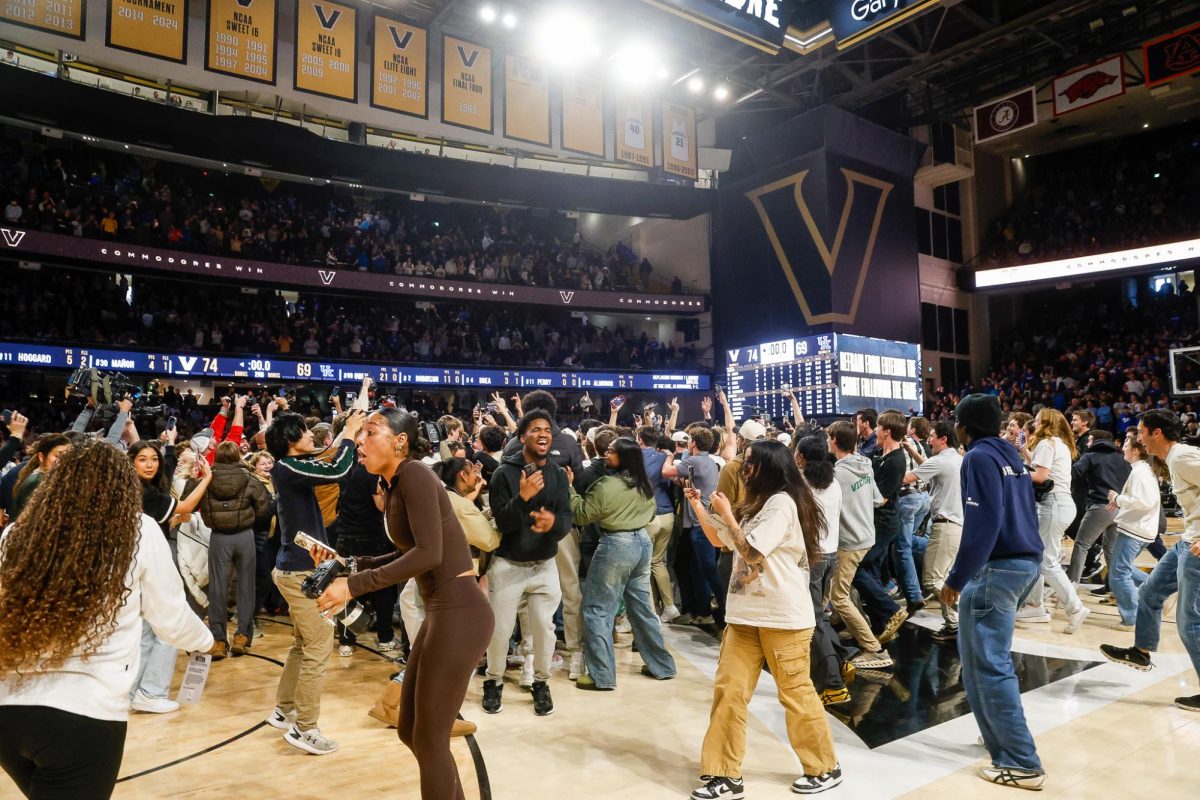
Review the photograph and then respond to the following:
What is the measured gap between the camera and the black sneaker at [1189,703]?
4473mm

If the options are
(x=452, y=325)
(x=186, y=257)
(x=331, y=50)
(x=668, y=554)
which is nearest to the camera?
(x=668, y=554)

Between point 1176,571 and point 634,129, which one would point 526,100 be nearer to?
point 634,129

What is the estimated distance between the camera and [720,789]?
3.43m

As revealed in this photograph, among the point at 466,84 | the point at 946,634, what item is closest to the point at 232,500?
the point at 946,634

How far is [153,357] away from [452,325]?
7.76 m

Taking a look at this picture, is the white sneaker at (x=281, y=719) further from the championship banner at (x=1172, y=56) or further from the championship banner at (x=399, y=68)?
the championship banner at (x=1172, y=56)

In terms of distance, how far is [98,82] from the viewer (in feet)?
50.1

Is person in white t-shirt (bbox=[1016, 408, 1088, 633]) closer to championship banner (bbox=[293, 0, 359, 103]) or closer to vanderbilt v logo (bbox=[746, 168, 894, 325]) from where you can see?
championship banner (bbox=[293, 0, 359, 103])

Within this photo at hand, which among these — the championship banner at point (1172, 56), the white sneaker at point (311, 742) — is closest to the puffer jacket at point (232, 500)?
the white sneaker at point (311, 742)

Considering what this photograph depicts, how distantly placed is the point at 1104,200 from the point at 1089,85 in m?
7.83

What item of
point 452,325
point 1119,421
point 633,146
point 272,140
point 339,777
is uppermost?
point 272,140

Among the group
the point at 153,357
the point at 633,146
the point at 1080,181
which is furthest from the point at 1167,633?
the point at 1080,181

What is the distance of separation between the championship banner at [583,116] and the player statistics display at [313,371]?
274 inches

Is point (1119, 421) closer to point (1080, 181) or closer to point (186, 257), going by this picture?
point (1080, 181)
